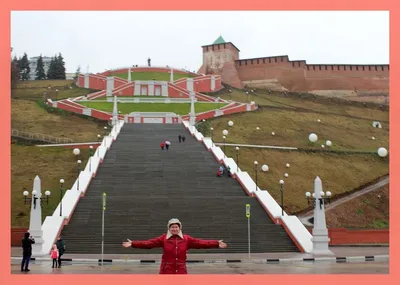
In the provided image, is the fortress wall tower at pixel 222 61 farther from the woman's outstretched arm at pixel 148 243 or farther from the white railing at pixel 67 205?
the woman's outstretched arm at pixel 148 243

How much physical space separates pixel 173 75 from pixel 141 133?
2577 cm

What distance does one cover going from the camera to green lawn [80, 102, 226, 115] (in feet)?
127

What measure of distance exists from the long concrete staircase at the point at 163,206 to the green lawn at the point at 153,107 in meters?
15.5

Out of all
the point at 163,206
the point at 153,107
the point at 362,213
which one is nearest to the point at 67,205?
the point at 163,206

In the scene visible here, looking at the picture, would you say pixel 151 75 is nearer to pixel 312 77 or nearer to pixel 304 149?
pixel 312 77

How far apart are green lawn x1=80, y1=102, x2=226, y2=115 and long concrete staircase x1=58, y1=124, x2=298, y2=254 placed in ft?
50.9

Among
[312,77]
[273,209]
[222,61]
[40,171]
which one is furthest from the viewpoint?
[222,61]

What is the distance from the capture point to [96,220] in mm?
15266

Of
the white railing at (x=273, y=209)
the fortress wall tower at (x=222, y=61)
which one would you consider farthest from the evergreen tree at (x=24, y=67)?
the white railing at (x=273, y=209)

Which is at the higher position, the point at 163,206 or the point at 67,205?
the point at 67,205

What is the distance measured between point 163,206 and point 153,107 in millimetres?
24011

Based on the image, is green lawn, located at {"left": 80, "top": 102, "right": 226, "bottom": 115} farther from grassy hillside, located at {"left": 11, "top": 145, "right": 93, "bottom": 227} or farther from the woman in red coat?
the woman in red coat

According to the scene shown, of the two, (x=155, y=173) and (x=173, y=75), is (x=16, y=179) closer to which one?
(x=155, y=173)

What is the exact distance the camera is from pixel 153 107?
40.1 m
